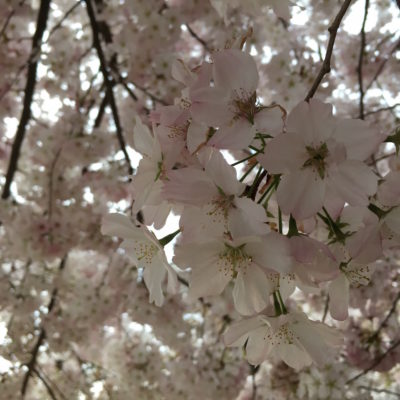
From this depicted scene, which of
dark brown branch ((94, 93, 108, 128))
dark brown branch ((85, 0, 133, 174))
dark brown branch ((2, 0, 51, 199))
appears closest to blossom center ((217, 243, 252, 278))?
dark brown branch ((85, 0, 133, 174))

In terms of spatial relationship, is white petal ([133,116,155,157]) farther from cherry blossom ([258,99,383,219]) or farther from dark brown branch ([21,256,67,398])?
dark brown branch ([21,256,67,398])

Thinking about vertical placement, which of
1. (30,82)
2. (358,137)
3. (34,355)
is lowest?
(358,137)

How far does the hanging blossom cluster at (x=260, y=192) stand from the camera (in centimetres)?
69

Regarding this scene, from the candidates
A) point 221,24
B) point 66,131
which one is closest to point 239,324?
point 66,131

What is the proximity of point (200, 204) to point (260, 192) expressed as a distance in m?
0.11

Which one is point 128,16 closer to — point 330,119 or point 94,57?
point 94,57

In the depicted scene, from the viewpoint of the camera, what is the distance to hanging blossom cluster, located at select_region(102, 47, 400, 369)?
0.69m

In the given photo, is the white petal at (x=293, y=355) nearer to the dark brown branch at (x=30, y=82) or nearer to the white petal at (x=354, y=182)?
the white petal at (x=354, y=182)

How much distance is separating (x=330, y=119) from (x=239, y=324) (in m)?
0.30

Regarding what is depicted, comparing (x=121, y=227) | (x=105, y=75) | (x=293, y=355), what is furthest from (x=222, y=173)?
(x=105, y=75)

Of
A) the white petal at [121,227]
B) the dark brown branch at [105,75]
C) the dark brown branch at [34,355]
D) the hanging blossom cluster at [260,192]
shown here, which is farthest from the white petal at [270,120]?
the dark brown branch at [34,355]

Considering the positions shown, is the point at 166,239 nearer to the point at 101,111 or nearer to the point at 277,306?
the point at 277,306

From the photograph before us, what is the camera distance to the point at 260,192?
0.80 metres

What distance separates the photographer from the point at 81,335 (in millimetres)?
2785
